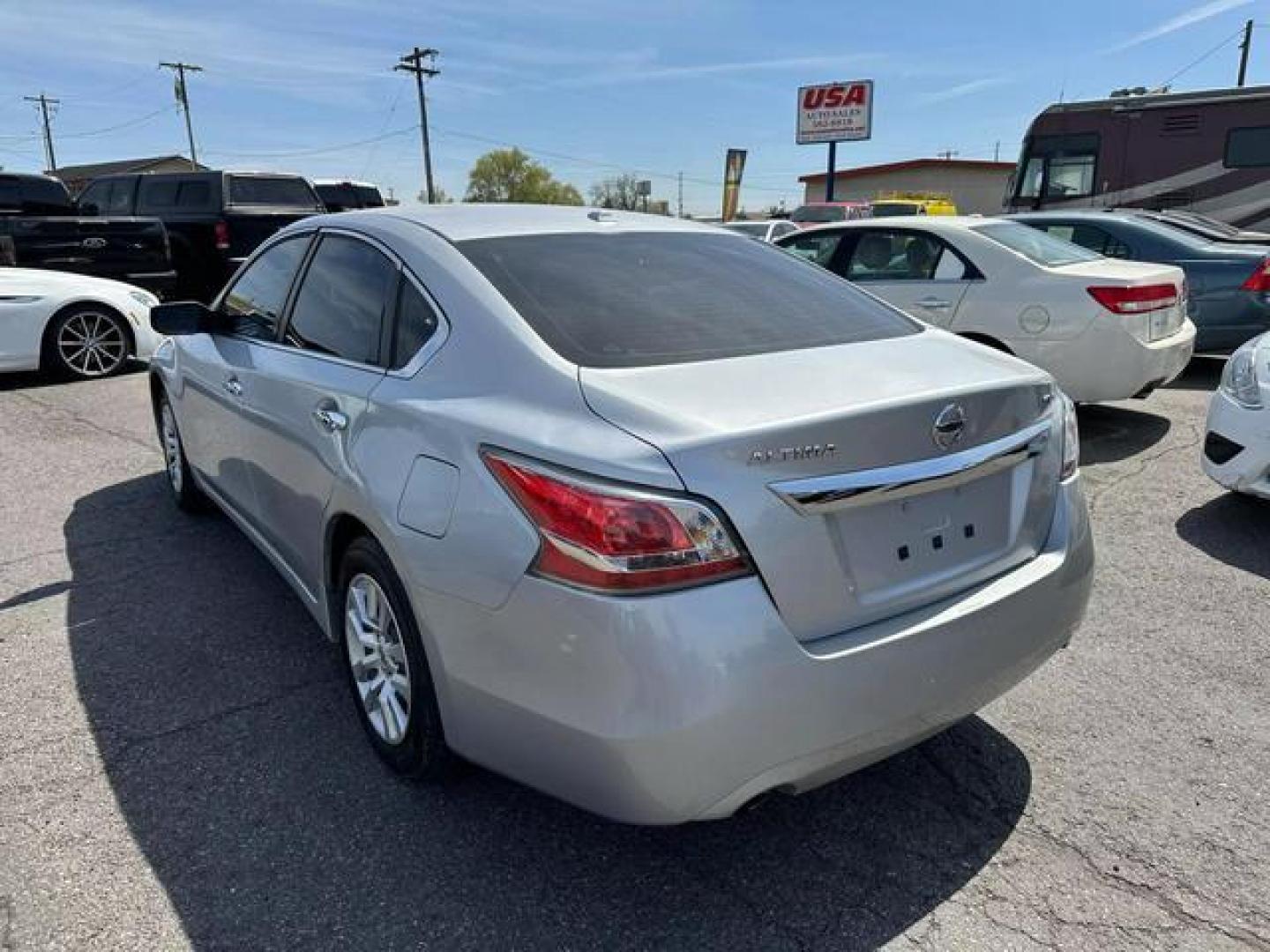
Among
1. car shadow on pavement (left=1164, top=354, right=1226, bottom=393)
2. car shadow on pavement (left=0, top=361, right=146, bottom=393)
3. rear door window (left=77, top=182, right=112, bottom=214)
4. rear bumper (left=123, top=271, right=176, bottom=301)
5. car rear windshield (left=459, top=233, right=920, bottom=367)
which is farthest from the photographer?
rear door window (left=77, top=182, right=112, bottom=214)

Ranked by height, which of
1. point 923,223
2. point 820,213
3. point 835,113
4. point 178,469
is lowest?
point 178,469

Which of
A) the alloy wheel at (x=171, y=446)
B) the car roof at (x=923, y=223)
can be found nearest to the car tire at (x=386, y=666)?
the alloy wheel at (x=171, y=446)

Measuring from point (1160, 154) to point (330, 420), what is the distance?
15.5 meters

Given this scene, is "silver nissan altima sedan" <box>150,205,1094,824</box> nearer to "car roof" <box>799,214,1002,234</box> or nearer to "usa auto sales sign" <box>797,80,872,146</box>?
"car roof" <box>799,214,1002,234</box>

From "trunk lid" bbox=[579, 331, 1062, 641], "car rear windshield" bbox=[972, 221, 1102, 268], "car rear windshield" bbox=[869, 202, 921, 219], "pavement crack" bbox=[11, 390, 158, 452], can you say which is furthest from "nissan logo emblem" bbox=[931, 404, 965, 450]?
"car rear windshield" bbox=[869, 202, 921, 219]

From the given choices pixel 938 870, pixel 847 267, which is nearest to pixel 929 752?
pixel 938 870

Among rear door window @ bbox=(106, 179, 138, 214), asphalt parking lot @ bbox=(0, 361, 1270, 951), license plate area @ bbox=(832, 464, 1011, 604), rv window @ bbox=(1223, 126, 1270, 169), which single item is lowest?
asphalt parking lot @ bbox=(0, 361, 1270, 951)

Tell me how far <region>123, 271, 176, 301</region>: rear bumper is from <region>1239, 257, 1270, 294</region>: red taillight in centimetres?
1118

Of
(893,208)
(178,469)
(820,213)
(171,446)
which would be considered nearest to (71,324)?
(171,446)

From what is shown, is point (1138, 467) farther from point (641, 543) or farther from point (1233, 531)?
point (641, 543)

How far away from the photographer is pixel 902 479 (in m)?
1.99

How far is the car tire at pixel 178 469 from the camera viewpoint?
186 inches

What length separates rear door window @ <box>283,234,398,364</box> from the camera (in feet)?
8.95

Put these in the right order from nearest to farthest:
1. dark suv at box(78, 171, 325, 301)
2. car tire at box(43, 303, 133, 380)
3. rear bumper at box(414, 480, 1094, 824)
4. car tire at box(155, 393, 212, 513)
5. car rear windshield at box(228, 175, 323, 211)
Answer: rear bumper at box(414, 480, 1094, 824), car tire at box(155, 393, 212, 513), car tire at box(43, 303, 133, 380), dark suv at box(78, 171, 325, 301), car rear windshield at box(228, 175, 323, 211)
